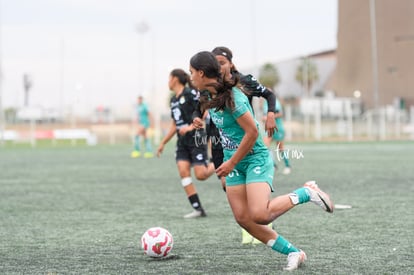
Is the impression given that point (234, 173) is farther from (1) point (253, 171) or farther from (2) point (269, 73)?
(2) point (269, 73)

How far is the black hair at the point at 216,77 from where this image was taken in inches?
245

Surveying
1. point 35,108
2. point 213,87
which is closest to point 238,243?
point 213,87

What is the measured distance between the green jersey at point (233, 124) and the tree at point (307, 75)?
334ft

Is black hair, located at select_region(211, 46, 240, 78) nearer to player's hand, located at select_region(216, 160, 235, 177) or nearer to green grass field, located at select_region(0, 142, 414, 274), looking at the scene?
player's hand, located at select_region(216, 160, 235, 177)

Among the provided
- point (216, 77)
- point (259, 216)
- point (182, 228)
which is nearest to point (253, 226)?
point (259, 216)

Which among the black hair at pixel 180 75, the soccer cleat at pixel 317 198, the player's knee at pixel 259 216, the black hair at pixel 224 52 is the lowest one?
the player's knee at pixel 259 216

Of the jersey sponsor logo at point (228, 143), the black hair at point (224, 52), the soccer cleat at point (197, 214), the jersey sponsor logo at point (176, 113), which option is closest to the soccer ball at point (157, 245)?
the jersey sponsor logo at point (228, 143)

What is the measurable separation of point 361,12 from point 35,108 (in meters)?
45.6

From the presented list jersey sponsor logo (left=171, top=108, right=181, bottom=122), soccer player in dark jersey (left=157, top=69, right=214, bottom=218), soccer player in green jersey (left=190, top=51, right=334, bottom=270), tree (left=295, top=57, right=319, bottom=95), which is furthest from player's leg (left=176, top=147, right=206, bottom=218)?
tree (left=295, top=57, right=319, bottom=95)

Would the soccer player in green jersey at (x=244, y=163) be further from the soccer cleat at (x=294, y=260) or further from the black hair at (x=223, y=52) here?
the black hair at (x=223, y=52)

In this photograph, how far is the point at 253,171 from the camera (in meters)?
6.46

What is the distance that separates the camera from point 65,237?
28.7 feet

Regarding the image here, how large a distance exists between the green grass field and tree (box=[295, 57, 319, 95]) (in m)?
92.2

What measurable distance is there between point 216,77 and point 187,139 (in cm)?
438
